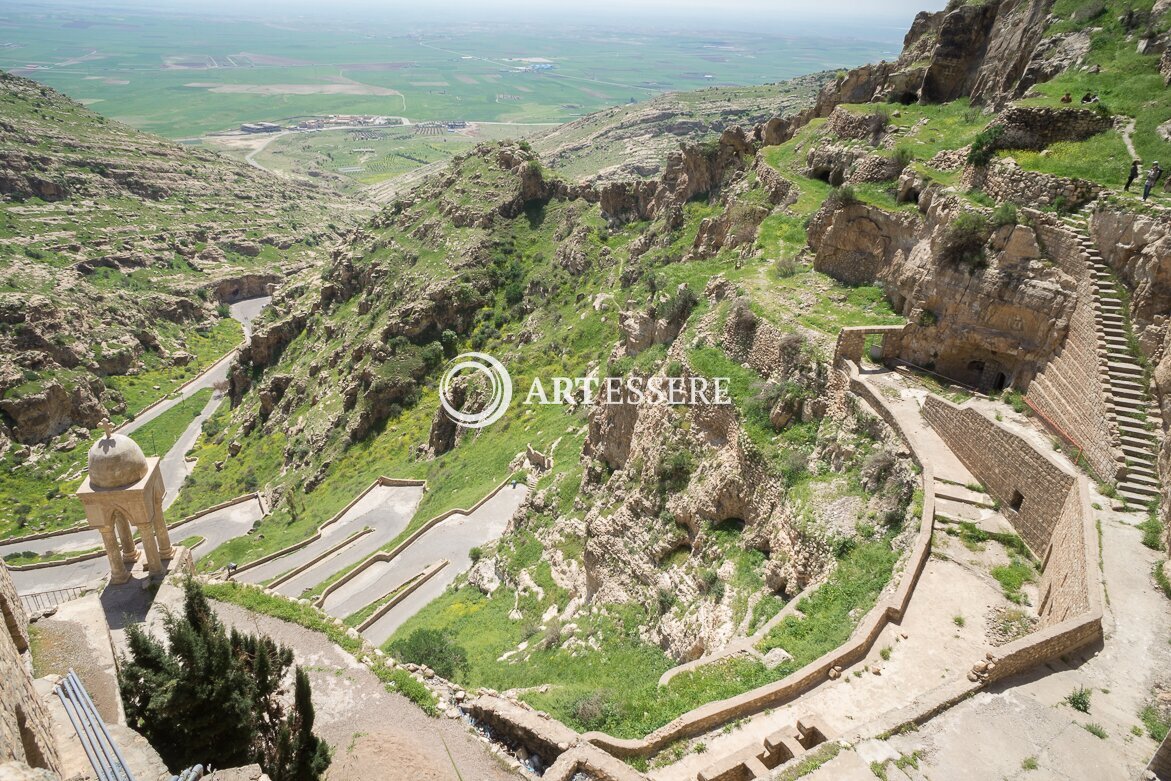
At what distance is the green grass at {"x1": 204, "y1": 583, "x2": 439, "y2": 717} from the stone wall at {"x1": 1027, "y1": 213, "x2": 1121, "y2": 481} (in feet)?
52.7

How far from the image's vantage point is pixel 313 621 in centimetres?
1625

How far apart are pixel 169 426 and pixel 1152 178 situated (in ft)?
263

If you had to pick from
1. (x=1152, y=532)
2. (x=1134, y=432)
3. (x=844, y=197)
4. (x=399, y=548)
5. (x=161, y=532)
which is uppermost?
(x=844, y=197)

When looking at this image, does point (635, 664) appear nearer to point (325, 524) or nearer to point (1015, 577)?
point (1015, 577)

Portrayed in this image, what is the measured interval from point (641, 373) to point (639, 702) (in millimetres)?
15854

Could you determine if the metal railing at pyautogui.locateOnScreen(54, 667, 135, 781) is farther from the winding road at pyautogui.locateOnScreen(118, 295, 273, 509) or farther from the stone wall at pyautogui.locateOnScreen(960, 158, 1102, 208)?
the winding road at pyautogui.locateOnScreen(118, 295, 273, 509)

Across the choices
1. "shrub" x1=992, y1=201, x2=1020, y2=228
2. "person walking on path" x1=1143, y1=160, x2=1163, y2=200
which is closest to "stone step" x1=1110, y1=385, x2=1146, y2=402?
"person walking on path" x1=1143, y1=160, x2=1163, y2=200

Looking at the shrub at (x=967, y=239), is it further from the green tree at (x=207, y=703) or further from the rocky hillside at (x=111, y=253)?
the rocky hillside at (x=111, y=253)

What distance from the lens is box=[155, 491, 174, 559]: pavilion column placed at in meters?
17.0

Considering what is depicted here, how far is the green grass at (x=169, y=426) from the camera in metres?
63.5

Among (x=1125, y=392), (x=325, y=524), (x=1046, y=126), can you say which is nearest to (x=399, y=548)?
(x=325, y=524)

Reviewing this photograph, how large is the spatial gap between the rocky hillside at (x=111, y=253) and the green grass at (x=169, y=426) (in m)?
4.28

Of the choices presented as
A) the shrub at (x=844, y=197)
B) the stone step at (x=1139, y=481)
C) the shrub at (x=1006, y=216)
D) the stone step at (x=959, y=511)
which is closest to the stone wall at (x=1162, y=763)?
the stone step at (x=959, y=511)

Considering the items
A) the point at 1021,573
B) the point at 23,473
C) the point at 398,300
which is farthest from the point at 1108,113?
the point at 23,473
